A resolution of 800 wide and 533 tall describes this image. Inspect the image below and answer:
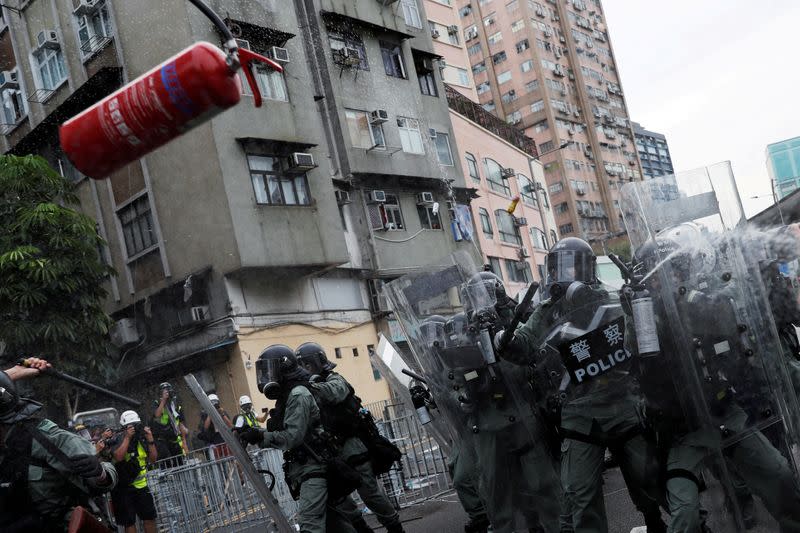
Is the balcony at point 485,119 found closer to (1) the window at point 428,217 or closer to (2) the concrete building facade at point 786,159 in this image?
(1) the window at point 428,217

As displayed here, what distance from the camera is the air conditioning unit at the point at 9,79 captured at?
2484 centimetres

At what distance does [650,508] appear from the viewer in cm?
575

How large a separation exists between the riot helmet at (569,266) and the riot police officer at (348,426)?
7.77 ft

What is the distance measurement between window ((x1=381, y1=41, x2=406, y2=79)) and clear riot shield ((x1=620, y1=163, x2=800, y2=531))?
24886mm

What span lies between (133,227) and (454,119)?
15.7 m

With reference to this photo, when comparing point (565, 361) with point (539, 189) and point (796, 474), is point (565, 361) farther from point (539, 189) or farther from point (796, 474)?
point (539, 189)

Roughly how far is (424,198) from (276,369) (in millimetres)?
22157

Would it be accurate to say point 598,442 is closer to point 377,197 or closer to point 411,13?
point 377,197

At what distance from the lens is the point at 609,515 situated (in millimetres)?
8164

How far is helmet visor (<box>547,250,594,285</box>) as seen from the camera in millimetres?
5734

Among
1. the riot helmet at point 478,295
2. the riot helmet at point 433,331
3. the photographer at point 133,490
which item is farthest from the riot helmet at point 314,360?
the photographer at point 133,490

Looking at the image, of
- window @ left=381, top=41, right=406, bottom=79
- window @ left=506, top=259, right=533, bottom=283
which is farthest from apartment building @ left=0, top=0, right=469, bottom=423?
window @ left=506, top=259, right=533, bottom=283

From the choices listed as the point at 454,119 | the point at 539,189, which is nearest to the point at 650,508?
the point at 454,119

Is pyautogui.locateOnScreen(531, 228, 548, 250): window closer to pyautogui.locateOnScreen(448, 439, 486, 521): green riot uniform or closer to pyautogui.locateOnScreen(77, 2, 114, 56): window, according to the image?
pyautogui.locateOnScreen(77, 2, 114, 56): window
